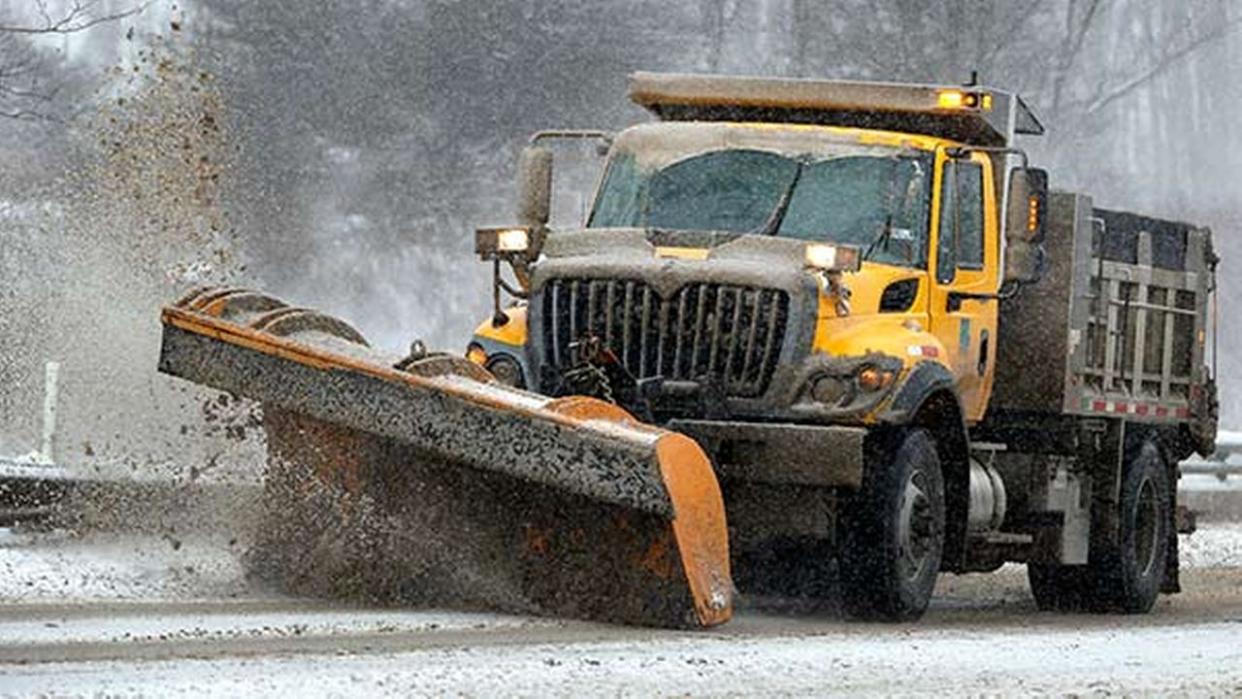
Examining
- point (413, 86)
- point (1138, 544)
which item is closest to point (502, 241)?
point (1138, 544)

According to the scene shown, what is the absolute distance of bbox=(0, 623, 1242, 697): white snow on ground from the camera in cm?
855

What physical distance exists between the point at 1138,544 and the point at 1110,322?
1279 millimetres

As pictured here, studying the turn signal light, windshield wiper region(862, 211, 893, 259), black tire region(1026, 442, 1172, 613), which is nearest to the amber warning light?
windshield wiper region(862, 211, 893, 259)

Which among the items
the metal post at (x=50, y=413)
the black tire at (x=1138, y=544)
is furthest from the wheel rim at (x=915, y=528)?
the metal post at (x=50, y=413)

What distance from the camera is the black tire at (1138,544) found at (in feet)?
51.9

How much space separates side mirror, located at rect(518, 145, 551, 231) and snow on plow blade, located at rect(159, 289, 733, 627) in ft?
5.15

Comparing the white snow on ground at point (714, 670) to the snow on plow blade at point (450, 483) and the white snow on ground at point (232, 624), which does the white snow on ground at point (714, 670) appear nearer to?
the snow on plow blade at point (450, 483)

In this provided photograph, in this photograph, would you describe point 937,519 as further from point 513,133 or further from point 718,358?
point 513,133

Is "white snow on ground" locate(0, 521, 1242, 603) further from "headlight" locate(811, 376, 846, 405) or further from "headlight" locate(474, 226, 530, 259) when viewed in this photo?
"headlight" locate(811, 376, 846, 405)

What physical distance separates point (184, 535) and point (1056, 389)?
14.4ft

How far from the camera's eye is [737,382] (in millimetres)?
12727

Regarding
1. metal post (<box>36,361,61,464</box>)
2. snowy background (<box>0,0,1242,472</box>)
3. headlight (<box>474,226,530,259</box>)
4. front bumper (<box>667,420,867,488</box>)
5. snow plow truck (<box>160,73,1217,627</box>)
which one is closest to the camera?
snow plow truck (<box>160,73,1217,627</box>)

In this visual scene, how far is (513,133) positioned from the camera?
3625 cm

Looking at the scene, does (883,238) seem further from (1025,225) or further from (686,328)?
(686,328)
